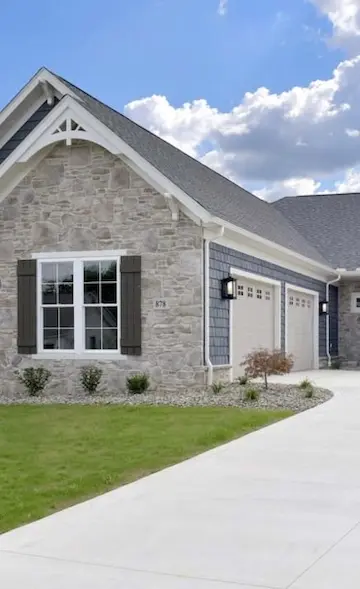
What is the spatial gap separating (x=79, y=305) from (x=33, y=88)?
505cm

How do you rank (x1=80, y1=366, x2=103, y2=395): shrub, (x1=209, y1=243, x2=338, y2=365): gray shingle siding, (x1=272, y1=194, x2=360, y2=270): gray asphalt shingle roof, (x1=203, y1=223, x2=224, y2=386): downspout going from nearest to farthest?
(x1=203, y1=223, x2=224, y2=386): downspout → (x1=80, y1=366, x2=103, y2=395): shrub → (x1=209, y1=243, x2=338, y2=365): gray shingle siding → (x1=272, y1=194, x2=360, y2=270): gray asphalt shingle roof

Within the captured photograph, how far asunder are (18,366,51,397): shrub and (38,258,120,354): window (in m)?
0.55

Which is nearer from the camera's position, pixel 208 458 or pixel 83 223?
pixel 208 458

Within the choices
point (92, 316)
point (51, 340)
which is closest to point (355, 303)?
point (92, 316)

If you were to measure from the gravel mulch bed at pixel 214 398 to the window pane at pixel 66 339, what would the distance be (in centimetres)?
100

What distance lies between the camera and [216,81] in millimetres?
19547

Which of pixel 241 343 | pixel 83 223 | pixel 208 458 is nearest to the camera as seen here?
pixel 208 458

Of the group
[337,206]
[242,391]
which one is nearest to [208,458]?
[242,391]

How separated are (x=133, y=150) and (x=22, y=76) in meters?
6.91

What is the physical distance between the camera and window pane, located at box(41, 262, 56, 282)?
605 inches

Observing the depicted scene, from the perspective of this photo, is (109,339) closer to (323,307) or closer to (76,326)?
(76,326)

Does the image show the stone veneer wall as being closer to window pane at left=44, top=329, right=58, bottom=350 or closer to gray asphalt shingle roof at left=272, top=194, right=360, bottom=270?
window pane at left=44, top=329, right=58, bottom=350

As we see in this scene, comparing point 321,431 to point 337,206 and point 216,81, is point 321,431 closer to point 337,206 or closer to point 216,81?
point 216,81

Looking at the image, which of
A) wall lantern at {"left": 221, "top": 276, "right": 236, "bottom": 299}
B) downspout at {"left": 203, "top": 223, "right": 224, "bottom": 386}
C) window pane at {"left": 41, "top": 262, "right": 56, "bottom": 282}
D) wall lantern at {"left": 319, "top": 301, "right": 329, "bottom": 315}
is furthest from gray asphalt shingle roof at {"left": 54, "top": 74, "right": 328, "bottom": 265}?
window pane at {"left": 41, "top": 262, "right": 56, "bottom": 282}
